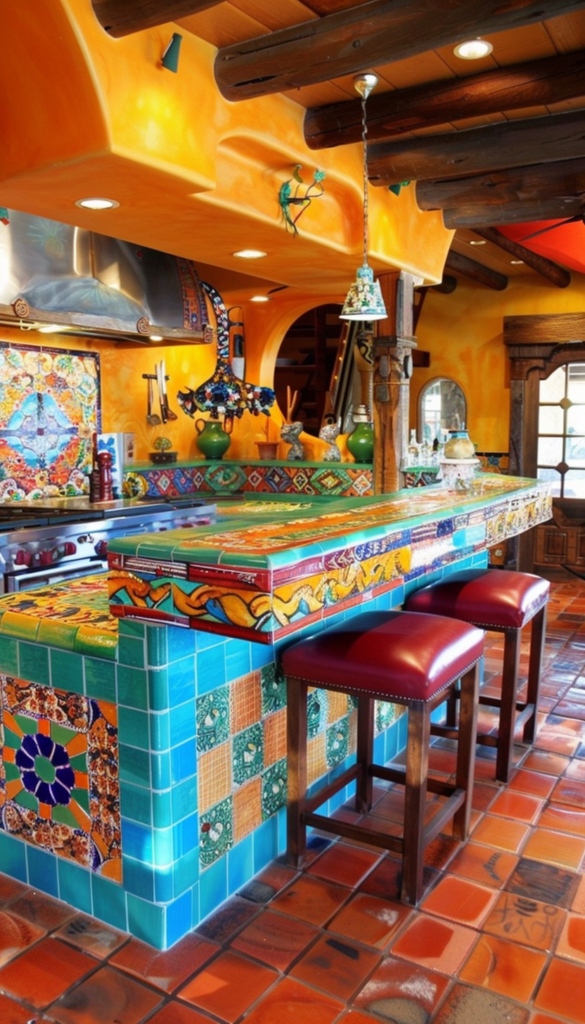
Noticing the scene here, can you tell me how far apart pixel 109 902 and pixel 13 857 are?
42 centimetres

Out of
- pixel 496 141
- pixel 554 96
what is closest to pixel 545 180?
pixel 496 141

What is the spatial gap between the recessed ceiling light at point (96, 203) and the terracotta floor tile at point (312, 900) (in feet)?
8.43

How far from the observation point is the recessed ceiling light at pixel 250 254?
4029mm

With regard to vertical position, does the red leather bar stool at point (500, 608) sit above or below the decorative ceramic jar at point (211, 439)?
below

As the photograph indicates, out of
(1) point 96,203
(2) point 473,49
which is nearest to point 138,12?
(1) point 96,203

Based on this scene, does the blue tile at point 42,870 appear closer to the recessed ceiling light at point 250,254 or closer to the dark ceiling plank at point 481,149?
the recessed ceiling light at point 250,254

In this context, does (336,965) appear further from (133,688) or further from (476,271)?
(476,271)

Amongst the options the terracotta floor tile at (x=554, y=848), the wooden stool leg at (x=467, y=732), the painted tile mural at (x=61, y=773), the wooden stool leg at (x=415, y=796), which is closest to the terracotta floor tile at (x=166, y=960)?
the painted tile mural at (x=61, y=773)

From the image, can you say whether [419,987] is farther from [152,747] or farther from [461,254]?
[461,254]

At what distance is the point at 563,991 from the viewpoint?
6.48 feet

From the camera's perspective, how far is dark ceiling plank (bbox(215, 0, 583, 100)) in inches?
94.3

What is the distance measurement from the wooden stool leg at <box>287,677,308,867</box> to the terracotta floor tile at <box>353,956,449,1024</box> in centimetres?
50

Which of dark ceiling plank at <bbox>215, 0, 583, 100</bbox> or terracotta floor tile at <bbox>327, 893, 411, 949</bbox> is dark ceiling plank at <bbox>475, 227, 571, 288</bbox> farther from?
terracotta floor tile at <bbox>327, 893, 411, 949</bbox>

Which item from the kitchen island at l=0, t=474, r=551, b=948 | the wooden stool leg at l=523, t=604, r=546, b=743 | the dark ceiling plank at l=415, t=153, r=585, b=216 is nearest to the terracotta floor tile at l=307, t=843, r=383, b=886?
the kitchen island at l=0, t=474, r=551, b=948
